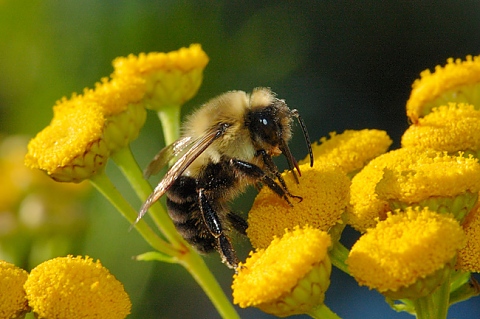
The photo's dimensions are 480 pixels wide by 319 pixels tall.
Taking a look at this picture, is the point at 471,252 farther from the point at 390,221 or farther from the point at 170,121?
the point at 170,121

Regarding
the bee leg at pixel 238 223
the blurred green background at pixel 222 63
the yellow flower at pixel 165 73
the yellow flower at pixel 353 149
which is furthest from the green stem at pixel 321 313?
the blurred green background at pixel 222 63

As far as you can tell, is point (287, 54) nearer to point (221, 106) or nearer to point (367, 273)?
point (221, 106)

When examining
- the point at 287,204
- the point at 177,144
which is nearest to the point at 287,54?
the point at 177,144

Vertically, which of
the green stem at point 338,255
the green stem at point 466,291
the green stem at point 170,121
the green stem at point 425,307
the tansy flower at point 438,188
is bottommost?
the green stem at point 466,291

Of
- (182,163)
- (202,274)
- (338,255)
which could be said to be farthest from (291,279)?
(202,274)

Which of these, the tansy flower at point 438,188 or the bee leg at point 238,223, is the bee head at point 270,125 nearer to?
the bee leg at point 238,223

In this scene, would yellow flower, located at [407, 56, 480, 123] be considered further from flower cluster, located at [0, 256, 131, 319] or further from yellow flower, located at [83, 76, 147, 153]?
flower cluster, located at [0, 256, 131, 319]

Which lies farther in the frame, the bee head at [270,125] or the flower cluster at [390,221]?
the bee head at [270,125]

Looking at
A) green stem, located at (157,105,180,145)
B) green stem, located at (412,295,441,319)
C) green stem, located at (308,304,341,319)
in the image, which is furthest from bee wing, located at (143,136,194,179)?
green stem, located at (412,295,441,319)
